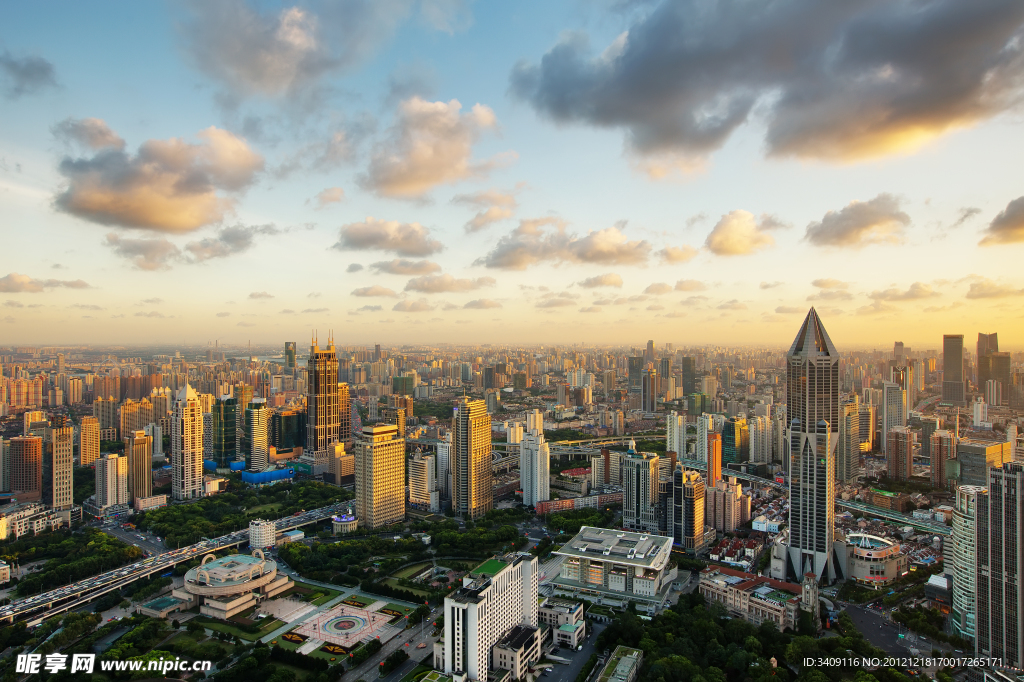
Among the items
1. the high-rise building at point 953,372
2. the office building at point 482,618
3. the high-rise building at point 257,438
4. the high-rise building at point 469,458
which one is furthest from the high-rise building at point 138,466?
the high-rise building at point 953,372

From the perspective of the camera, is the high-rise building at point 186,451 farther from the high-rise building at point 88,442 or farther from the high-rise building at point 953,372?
the high-rise building at point 953,372

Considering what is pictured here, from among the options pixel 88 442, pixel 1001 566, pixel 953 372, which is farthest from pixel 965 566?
pixel 88 442

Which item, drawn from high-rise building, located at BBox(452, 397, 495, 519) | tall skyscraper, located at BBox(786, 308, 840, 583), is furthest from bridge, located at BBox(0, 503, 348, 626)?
tall skyscraper, located at BBox(786, 308, 840, 583)

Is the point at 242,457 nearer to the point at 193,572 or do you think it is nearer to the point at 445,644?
the point at 193,572

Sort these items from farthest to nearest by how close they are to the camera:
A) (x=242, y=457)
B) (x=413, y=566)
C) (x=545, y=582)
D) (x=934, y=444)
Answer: (x=242, y=457) → (x=934, y=444) → (x=413, y=566) → (x=545, y=582)

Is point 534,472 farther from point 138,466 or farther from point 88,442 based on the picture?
point 88,442

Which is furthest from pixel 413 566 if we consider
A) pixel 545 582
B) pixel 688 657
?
pixel 688 657

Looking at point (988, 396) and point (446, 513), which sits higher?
point (988, 396)

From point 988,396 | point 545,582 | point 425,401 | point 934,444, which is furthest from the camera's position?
point 425,401
